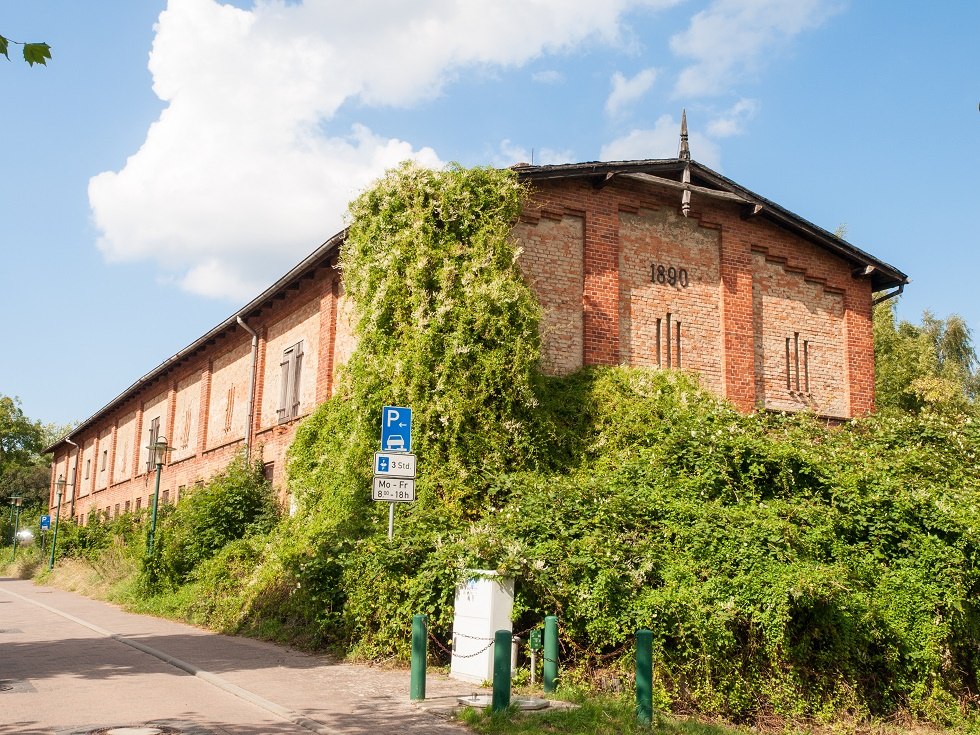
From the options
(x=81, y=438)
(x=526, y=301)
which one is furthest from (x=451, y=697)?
(x=81, y=438)

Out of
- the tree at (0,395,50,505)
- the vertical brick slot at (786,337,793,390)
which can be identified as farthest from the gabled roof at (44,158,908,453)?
the tree at (0,395,50,505)

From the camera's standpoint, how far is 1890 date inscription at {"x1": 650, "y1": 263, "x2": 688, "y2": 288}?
61.5 feet

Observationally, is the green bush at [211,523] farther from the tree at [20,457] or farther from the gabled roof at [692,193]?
the tree at [20,457]

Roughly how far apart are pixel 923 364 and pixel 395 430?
2927cm

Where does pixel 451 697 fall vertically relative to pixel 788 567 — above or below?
below

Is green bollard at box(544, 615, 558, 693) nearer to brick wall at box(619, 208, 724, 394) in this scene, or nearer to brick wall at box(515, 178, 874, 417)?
brick wall at box(515, 178, 874, 417)

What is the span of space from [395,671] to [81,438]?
142ft

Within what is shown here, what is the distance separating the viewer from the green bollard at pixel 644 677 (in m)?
8.13

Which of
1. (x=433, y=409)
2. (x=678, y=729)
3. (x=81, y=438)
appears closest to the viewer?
(x=678, y=729)

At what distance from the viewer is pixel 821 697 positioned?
9656 millimetres

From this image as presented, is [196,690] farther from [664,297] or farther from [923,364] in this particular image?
[923,364]

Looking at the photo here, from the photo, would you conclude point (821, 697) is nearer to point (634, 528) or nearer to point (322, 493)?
point (634, 528)

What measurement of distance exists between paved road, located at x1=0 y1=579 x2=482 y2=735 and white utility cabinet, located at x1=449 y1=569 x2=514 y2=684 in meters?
0.25

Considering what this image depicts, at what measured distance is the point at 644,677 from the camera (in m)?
8.17
